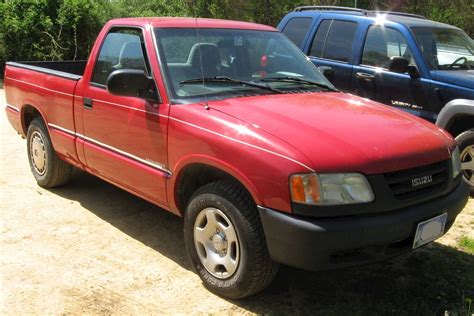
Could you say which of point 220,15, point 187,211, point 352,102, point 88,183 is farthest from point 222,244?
point 220,15

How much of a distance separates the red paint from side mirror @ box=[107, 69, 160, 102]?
0.06 m

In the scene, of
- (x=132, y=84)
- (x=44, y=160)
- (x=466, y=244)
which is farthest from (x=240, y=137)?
(x=44, y=160)

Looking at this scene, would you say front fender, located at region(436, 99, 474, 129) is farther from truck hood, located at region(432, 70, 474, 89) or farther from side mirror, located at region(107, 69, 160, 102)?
side mirror, located at region(107, 69, 160, 102)

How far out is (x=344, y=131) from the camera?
3240 mm

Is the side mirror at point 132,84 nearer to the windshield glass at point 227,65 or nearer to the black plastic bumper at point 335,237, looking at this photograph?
the windshield glass at point 227,65

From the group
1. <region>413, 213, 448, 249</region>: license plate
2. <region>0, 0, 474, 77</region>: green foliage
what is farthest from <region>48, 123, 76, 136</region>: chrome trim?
<region>0, 0, 474, 77</region>: green foliage

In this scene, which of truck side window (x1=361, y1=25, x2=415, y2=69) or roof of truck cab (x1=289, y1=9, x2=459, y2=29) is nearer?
truck side window (x1=361, y1=25, x2=415, y2=69)

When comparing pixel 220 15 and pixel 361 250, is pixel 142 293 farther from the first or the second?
pixel 220 15

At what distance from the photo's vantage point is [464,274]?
3.83 m

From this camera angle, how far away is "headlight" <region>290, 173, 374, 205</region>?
9.45 feet

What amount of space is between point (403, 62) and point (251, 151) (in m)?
3.48

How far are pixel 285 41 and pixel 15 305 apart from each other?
308cm

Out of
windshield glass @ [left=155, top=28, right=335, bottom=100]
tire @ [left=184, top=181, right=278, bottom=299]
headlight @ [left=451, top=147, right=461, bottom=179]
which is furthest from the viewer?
windshield glass @ [left=155, top=28, right=335, bottom=100]

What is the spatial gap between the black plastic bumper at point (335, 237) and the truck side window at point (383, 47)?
11.5 feet
